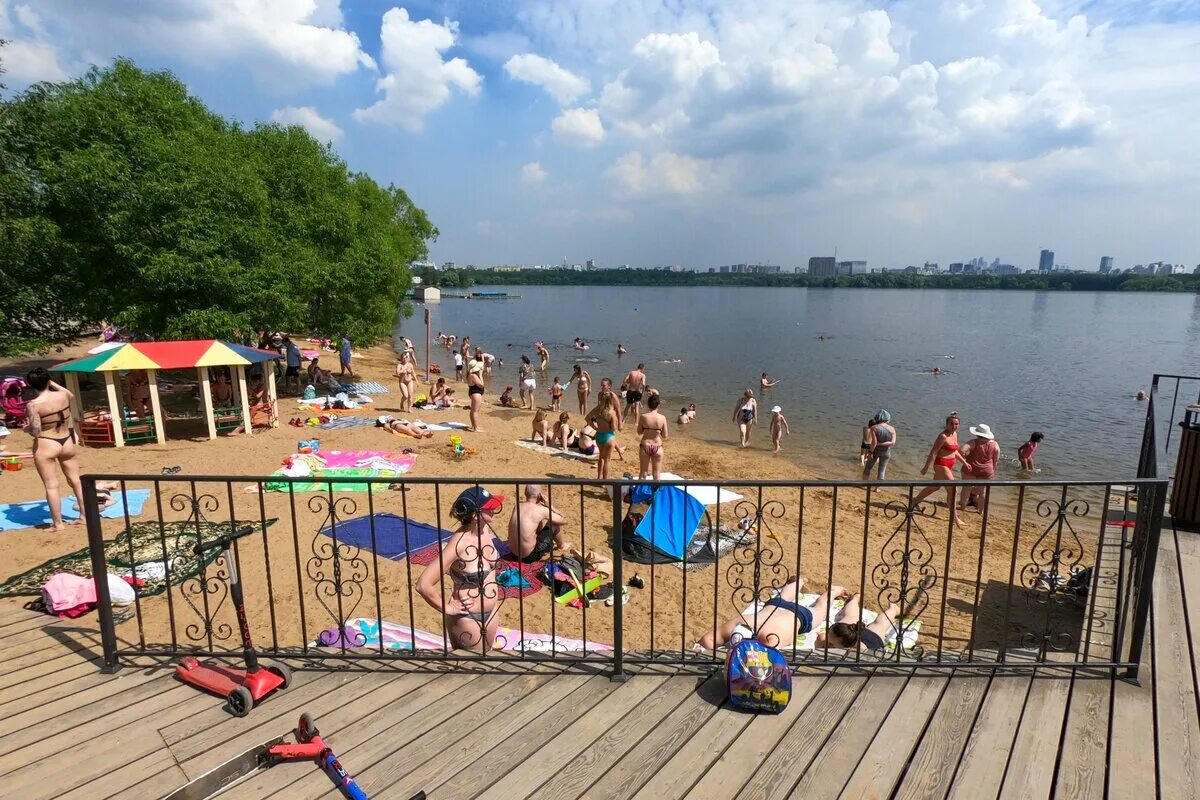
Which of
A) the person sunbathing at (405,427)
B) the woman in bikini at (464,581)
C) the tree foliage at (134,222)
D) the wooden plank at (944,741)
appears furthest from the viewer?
the person sunbathing at (405,427)

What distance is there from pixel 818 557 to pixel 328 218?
59.6 feet

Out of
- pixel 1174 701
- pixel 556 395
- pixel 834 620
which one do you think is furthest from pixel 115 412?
pixel 1174 701

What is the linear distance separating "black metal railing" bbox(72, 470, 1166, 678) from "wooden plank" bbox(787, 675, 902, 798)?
227 millimetres

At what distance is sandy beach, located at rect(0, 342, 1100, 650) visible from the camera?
6.45m

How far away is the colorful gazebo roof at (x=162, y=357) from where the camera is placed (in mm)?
12680

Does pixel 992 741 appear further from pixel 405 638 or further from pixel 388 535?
pixel 388 535

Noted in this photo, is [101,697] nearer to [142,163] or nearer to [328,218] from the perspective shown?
[142,163]

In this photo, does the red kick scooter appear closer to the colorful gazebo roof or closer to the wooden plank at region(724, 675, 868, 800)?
the wooden plank at region(724, 675, 868, 800)

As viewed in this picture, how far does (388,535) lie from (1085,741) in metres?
8.25

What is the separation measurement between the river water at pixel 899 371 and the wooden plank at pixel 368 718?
1426 cm

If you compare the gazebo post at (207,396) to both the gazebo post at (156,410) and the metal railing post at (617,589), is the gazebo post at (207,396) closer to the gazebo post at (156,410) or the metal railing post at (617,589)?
the gazebo post at (156,410)

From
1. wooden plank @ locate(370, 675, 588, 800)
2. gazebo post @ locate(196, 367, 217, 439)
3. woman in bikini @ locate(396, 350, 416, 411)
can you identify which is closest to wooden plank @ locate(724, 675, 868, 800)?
wooden plank @ locate(370, 675, 588, 800)

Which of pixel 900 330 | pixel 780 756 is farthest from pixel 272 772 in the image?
pixel 900 330

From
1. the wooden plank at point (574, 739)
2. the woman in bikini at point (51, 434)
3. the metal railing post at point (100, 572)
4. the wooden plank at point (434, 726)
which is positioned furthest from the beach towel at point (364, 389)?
the wooden plank at point (574, 739)
